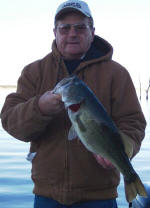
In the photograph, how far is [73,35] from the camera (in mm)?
3707

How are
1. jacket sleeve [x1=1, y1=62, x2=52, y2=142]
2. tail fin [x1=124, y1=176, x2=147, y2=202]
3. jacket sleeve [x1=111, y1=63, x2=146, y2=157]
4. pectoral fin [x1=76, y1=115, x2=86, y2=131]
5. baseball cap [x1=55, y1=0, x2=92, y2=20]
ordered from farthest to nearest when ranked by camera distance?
baseball cap [x1=55, y1=0, x2=92, y2=20]
jacket sleeve [x1=111, y1=63, x2=146, y2=157]
jacket sleeve [x1=1, y1=62, x2=52, y2=142]
tail fin [x1=124, y1=176, x2=147, y2=202]
pectoral fin [x1=76, y1=115, x2=86, y2=131]

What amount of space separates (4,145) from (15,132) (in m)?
13.6

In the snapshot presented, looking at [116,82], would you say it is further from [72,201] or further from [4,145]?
[4,145]

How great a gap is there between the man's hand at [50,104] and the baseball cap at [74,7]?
92 centimetres

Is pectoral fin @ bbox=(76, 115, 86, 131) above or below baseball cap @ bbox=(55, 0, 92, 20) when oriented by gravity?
below

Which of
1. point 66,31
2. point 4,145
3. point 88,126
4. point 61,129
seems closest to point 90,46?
point 66,31

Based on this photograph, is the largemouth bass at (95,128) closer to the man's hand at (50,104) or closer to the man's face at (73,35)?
the man's hand at (50,104)

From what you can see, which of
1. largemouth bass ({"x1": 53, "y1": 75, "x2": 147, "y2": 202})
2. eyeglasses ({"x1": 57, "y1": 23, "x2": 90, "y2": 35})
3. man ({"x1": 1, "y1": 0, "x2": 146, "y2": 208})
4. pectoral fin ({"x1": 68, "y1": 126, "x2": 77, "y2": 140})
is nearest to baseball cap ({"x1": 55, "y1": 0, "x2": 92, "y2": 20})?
man ({"x1": 1, "y1": 0, "x2": 146, "y2": 208})

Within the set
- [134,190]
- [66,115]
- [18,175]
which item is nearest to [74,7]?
[66,115]

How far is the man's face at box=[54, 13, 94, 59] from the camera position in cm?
374

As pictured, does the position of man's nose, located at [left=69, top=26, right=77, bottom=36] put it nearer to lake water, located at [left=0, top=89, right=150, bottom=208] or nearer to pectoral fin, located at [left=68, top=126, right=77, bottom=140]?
pectoral fin, located at [left=68, top=126, right=77, bottom=140]

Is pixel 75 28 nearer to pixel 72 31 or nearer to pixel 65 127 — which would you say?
pixel 72 31

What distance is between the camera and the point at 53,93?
323 centimetres

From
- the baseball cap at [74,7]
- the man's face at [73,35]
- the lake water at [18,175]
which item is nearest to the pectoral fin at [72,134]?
the man's face at [73,35]
